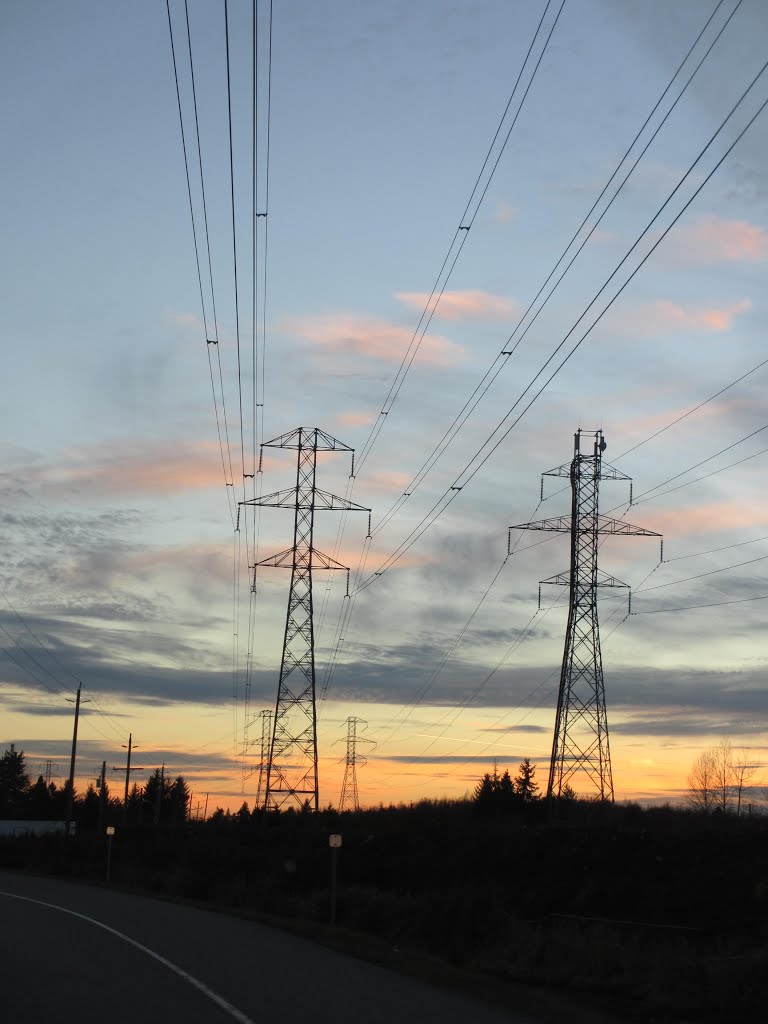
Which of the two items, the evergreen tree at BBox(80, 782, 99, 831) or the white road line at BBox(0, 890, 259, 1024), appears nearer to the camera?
the white road line at BBox(0, 890, 259, 1024)

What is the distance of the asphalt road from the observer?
14.9m

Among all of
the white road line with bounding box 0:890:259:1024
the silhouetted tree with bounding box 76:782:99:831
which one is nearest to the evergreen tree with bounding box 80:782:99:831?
the silhouetted tree with bounding box 76:782:99:831

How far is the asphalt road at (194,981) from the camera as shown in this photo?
587 inches

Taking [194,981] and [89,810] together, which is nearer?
[194,981]

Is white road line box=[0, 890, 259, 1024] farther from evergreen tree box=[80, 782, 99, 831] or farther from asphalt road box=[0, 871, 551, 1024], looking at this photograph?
evergreen tree box=[80, 782, 99, 831]

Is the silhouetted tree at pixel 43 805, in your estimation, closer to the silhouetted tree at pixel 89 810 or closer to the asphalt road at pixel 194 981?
the silhouetted tree at pixel 89 810

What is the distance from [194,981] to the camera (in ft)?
59.7

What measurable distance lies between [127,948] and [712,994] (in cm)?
1129

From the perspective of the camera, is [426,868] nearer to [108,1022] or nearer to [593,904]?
[593,904]

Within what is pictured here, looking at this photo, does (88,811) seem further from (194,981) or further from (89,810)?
(194,981)

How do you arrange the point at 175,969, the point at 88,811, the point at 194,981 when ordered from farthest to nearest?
the point at 88,811
the point at 175,969
the point at 194,981

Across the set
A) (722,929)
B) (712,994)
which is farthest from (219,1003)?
(722,929)

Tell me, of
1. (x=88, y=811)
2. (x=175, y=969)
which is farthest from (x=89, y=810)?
(x=175, y=969)

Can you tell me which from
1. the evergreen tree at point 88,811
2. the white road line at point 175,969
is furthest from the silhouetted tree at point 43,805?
the white road line at point 175,969
